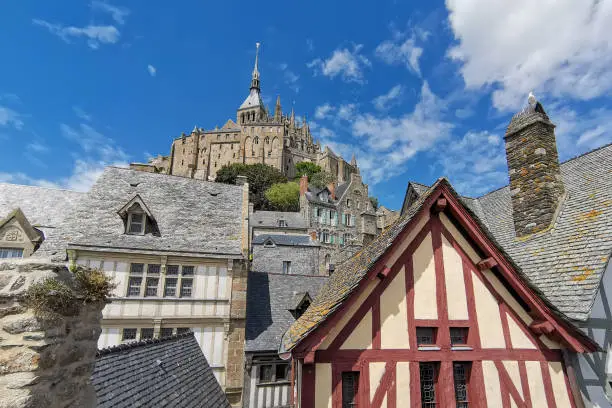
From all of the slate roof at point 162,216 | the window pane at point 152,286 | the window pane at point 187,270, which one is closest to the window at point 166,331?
the window pane at point 152,286

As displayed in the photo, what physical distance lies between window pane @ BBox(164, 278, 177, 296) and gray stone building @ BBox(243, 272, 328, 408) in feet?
12.6

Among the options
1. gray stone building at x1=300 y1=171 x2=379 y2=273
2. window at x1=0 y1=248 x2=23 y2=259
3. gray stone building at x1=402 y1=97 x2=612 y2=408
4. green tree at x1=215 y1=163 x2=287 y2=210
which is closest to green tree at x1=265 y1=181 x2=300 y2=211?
green tree at x1=215 y1=163 x2=287 y2=210

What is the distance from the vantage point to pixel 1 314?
2512 millimetres

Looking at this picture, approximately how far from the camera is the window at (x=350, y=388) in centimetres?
497

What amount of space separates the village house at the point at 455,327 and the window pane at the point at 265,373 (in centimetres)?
916

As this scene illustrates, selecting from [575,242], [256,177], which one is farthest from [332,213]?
[575,242]

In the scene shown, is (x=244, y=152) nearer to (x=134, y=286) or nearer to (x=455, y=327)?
(x=134, y=286)

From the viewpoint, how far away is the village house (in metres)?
5.05

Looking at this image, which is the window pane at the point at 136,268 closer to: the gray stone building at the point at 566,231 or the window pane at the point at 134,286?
the window pane at the point at 134,286

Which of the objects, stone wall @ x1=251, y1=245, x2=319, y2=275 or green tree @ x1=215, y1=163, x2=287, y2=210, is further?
green tree @ x1=215, y1=163, x2=287, y2=210

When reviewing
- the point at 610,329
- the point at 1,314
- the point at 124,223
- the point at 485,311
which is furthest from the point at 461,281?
the point at 124,223

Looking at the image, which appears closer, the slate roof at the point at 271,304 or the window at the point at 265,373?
the window at the point at 265,373

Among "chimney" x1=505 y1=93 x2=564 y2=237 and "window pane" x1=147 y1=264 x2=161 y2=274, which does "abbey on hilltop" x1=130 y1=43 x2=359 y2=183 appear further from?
"chimney" x1=505 y1=93 x2=564 y2=237

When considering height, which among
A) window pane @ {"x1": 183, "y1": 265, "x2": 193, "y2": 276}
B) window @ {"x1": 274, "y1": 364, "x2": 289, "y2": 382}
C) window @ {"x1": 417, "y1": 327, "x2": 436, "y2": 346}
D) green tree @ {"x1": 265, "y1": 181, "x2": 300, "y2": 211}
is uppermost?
green tree @ {"x1": 265, "y1": 181, "x2": 300, "y2": 211}
